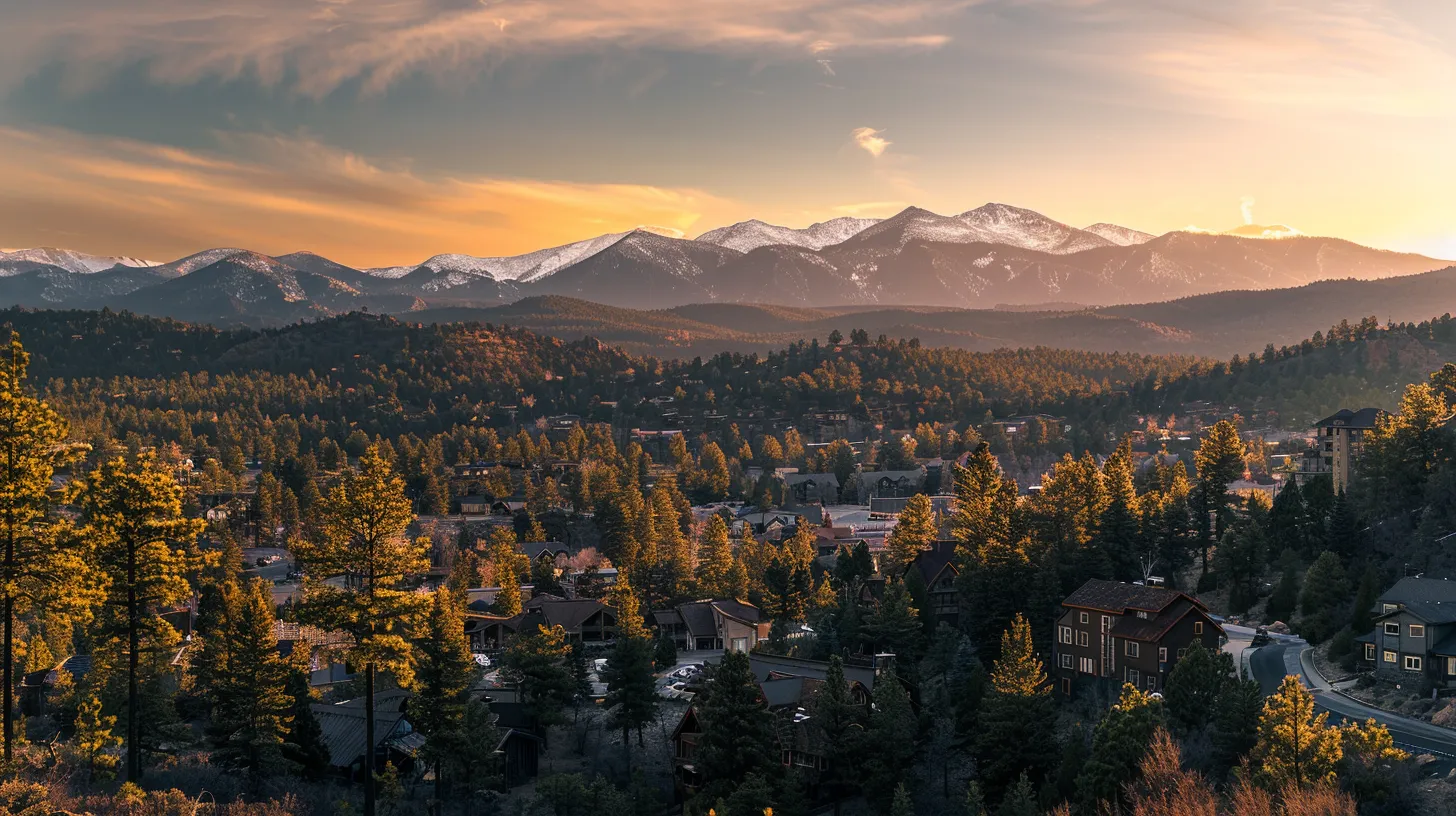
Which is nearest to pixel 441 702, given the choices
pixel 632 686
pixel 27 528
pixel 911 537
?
pixel 632 686

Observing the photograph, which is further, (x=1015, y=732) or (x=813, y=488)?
(x=813, y=488)

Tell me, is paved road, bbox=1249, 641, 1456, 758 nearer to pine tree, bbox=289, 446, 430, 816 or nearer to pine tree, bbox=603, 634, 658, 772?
pine tree, bbox=603, 634, 658, 772

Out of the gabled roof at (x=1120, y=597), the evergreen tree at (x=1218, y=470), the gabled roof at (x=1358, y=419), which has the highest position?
the gabled roof at (x=1358, y=419)

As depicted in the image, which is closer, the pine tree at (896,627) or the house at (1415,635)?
the house at (1415,635)

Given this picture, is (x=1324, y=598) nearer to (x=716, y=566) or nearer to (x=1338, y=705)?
(x=1338, y=705)

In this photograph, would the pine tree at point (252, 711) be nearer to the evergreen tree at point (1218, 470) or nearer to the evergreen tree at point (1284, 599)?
the evergreen tree at point (1284, 599)

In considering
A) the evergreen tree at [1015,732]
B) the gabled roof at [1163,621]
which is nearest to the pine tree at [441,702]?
the evergreen tree at [1015,732]
